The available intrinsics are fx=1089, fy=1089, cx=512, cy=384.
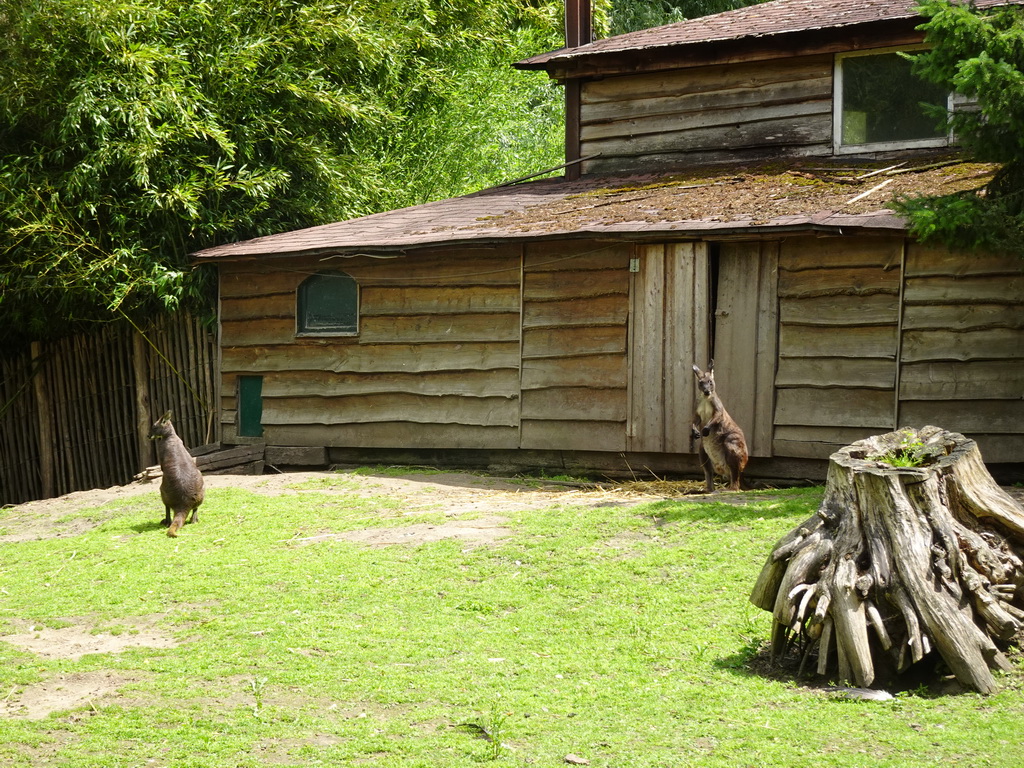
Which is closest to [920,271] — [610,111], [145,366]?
[610,111]

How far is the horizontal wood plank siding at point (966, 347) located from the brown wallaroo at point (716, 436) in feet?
5.67

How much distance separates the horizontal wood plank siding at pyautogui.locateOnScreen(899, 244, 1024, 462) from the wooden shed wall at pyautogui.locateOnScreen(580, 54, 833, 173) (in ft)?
11.5

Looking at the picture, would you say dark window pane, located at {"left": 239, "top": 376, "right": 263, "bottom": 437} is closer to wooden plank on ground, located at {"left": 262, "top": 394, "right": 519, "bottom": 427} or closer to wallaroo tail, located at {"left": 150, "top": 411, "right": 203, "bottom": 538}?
wooden plank on ground, located at {"left": 262, "top": 394, "right": 519, "bottom": 427}

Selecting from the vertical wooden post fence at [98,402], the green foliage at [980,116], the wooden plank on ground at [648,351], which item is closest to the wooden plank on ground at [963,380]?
the green foliage at [980,116]

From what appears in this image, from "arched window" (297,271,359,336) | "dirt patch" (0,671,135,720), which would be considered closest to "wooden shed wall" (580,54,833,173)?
"arched window" (297,271,359,336)

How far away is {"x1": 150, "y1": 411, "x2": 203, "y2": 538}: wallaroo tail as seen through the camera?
10.0m

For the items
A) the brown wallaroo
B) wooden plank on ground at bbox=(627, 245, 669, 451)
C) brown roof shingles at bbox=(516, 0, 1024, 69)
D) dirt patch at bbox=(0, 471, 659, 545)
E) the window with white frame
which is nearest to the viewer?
dirt patch at bbox=(0, 471, 659, 545)

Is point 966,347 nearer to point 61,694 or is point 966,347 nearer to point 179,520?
point 179,520

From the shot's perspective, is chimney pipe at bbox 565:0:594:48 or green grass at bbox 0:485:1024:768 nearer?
green grass at bbox 0:485:1024:768

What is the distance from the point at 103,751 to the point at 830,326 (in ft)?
28.0

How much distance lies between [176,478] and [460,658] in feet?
16.1

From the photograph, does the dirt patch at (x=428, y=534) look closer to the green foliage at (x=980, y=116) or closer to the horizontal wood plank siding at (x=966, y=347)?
the horizontal wood plank siding at (x=966, y=347)

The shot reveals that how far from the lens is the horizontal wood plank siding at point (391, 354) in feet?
42.9

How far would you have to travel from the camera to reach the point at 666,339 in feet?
39.4
